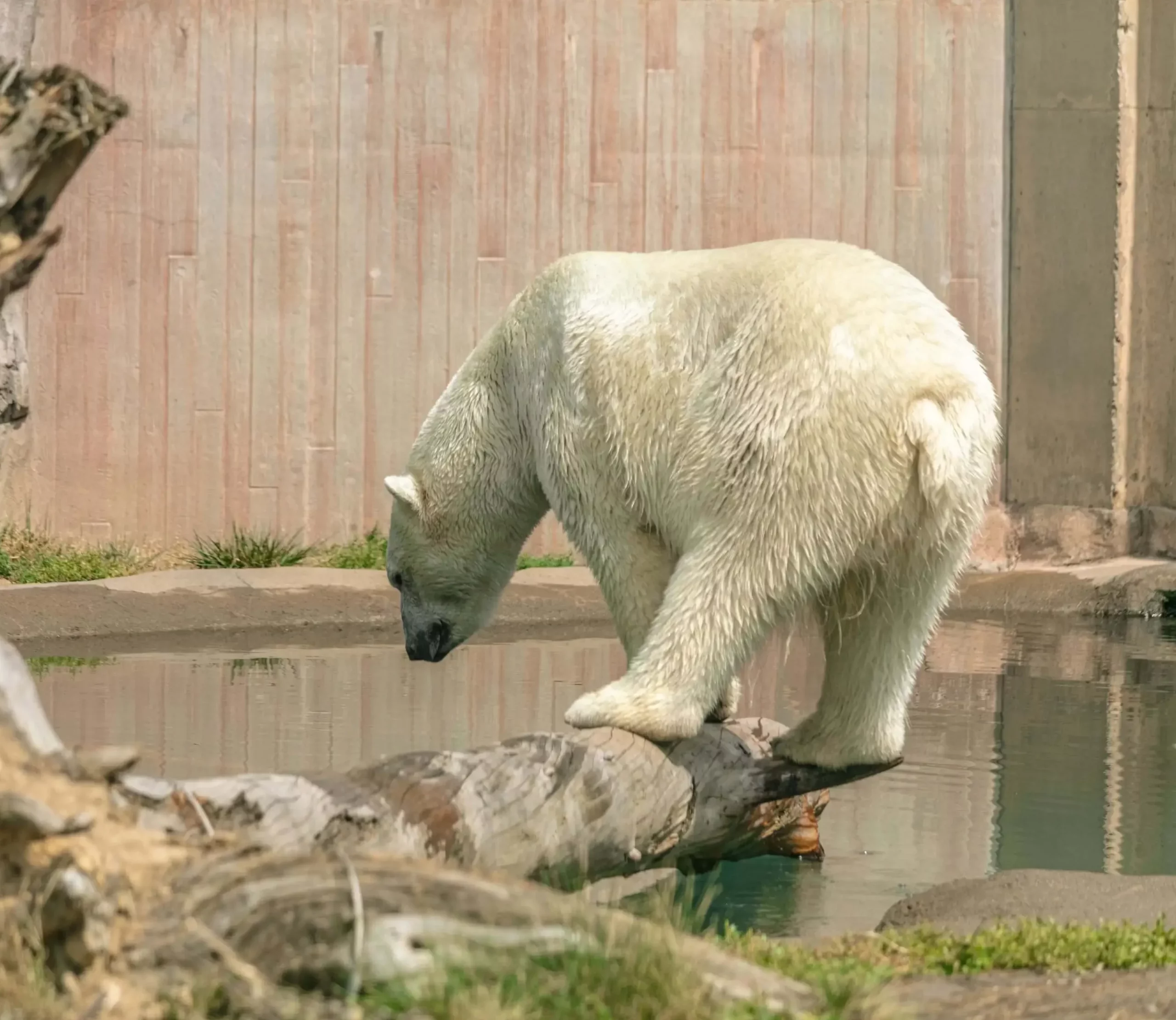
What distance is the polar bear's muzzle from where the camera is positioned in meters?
5.89

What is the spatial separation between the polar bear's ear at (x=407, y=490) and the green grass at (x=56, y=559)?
3.84 meters

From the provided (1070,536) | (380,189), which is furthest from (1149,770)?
(380,189)

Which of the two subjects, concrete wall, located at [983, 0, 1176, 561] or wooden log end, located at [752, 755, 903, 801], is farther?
concrete wall, located at [983, 0, 1176, 561]

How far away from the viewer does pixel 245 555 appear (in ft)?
32.2

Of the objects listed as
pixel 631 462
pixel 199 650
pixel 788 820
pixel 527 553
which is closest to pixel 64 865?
pixel 631 462

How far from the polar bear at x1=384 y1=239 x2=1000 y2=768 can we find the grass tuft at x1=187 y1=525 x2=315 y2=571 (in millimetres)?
4785

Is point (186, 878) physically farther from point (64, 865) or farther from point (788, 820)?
point (788, 820)

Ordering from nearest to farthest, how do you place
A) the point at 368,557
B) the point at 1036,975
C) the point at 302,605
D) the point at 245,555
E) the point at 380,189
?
the point at 1036,975 → the point at 302,605 → the point at 245,555 → the point at 368,557 → the point at 380,189

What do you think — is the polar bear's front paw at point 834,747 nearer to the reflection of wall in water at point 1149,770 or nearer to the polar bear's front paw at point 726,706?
the polar bear's front paw at point 726,706

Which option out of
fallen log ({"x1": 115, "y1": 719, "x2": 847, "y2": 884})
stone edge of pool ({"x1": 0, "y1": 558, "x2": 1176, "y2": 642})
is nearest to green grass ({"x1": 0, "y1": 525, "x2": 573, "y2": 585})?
stone edge of pool ({"x1": 0, "y1": 558, "x2": 1176, "y2": 642})

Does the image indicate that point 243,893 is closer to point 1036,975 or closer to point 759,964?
point 759,964

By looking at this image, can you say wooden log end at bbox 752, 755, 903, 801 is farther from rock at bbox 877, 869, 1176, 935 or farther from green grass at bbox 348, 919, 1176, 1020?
green grass at bbox 348, 919, 1176, 1020

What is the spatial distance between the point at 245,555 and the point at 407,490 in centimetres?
442

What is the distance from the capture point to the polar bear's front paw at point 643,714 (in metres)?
4.47
